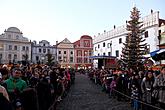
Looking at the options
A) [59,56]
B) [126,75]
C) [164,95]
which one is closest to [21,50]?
[59,56]

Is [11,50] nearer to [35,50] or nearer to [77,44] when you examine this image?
[35,50]

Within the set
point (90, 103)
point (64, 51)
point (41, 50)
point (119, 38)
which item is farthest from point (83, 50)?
point (90, 103)

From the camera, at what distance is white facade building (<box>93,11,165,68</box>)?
40906mm

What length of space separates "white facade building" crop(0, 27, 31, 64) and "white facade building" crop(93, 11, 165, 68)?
2481 cm

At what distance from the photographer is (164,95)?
376 inches

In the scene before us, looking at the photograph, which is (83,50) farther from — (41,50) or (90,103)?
(90,103)

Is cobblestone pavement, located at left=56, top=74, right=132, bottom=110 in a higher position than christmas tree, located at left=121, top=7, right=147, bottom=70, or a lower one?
lower

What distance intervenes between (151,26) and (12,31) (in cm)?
4616

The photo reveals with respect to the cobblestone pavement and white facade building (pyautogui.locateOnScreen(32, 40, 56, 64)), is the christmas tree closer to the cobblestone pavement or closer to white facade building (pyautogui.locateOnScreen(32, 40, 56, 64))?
the cobblestone pavement

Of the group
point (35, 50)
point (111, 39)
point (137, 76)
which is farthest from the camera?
point (35, 50)

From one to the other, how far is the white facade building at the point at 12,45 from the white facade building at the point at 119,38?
2481 cm

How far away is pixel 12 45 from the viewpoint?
7794cm

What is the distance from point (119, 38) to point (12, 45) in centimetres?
3803

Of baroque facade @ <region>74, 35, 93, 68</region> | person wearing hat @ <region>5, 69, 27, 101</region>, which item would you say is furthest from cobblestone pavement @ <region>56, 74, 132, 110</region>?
baroque facade @ <region>74, 35, 93, 68</region>
